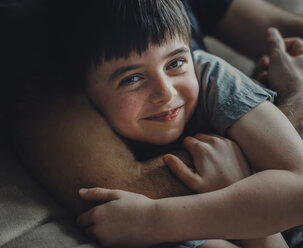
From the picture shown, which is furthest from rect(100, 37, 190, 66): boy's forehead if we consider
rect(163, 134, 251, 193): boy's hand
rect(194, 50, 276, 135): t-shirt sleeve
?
rect(163, 134, 251, 193): boy's hand

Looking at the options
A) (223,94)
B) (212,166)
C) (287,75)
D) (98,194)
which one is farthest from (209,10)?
(98,194)

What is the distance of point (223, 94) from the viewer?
2.18 ft

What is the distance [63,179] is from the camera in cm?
62

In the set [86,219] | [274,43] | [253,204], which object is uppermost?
[274,43]

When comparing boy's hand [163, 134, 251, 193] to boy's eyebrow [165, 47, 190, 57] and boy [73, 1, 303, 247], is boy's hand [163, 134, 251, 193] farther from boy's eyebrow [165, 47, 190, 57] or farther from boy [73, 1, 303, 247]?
boy's eyebrow [165, 47, 190, 57]

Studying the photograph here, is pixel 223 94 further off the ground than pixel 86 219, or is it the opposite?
pixel 223 94

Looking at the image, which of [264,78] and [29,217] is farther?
[264,78]

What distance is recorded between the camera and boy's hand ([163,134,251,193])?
1.96ft

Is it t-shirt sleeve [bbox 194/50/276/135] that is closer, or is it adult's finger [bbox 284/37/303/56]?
t-shirt sleeve [bbox 194/50/276/135]

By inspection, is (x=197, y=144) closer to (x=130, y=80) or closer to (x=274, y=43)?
(x=130, y=80)

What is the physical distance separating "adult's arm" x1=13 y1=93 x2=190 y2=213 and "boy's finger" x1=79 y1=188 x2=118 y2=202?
2 centimetres

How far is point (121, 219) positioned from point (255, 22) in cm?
90

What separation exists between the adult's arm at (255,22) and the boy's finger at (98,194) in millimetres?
832

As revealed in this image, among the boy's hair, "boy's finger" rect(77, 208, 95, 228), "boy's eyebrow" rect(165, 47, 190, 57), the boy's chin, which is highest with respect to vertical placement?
the boy's hair
